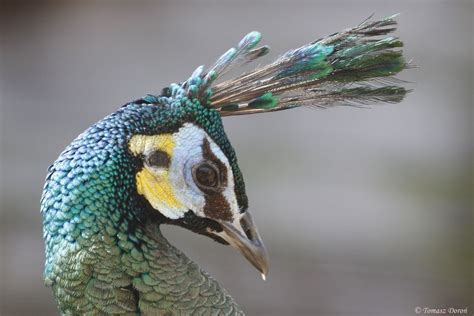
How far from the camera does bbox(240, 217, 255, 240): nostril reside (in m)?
1.29

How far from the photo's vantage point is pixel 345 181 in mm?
3650

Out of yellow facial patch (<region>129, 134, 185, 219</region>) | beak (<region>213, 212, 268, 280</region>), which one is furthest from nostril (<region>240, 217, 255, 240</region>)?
yellow facial patch (<region>129, 134, 185, 219</region>)

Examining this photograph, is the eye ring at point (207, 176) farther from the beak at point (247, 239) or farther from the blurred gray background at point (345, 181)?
the blurred gray background at point (345, 181)

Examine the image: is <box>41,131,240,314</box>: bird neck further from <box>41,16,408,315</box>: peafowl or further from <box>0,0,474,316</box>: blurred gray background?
<box>0,0,474,316</box>: blurred gray background

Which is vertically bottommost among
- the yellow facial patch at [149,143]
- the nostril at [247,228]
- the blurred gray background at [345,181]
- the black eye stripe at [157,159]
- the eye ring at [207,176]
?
the blurred gray background at [345,181]

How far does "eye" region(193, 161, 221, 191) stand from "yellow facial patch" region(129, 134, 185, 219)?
0.16ft

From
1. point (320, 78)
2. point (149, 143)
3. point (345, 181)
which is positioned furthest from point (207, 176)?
point (345, 181)

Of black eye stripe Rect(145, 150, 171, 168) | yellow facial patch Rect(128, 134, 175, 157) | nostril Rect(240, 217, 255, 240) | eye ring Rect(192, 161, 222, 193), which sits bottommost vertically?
nostril Rect(240, 217, 255, 240)

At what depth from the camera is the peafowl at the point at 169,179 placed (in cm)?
125

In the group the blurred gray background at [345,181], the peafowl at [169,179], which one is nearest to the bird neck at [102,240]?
the peafowl at [169,179]

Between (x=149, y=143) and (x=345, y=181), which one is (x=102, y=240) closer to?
(x=149, y=143)

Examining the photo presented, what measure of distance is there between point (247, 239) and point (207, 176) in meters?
0.13

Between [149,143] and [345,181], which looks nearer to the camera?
[149,143]

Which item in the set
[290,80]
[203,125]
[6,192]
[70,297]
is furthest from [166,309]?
[6,192]
